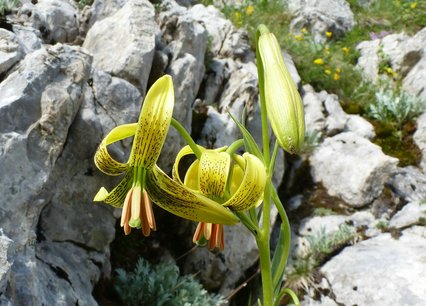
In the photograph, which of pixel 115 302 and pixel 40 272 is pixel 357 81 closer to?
pixel 115 302

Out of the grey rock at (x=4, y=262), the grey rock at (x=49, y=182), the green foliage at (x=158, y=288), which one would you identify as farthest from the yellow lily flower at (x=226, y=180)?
the green foliage at (x=158, y=288)

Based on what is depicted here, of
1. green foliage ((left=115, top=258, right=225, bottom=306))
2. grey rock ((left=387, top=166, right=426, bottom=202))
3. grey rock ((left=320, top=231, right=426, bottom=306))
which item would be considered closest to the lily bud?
green foliage ((left=115, top=258, right=225, bottom=306))

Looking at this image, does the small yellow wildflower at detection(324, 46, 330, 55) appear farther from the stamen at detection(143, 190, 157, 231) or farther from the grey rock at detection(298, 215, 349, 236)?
the stamen at detection(143, 190, 157, 231)

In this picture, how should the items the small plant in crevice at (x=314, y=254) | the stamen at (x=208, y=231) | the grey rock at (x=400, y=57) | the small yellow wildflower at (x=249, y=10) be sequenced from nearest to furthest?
the stamen at (x=208, y=231) → the small plant in crevice at (x=314, y=254) → the grey rock at (x=400, y=57) → the small yellow wildflower at (x=249, y=10)

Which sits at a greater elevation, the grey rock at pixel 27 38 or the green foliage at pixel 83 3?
the grey rock at pixel 27 38

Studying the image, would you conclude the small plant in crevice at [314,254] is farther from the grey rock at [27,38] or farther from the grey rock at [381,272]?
the grey rock at [27,38]

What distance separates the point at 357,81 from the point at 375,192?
85.4 inches

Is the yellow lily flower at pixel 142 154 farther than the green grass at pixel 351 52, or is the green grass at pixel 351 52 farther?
the green grass at pixel 351 52

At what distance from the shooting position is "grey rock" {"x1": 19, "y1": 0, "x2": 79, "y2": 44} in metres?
2.88

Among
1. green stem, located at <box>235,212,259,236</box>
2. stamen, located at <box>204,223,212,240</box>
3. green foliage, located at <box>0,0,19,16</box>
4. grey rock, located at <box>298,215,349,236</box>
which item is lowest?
grey rock, located at <box>298,215,349,236</box>

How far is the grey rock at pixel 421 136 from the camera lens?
13.7 feet

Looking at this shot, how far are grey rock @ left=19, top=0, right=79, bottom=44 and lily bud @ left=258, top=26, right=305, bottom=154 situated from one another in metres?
1.90

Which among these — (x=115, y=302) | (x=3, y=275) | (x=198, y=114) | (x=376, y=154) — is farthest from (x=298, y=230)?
(x=3, y=275)

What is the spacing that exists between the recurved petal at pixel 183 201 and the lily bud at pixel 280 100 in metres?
0.20
